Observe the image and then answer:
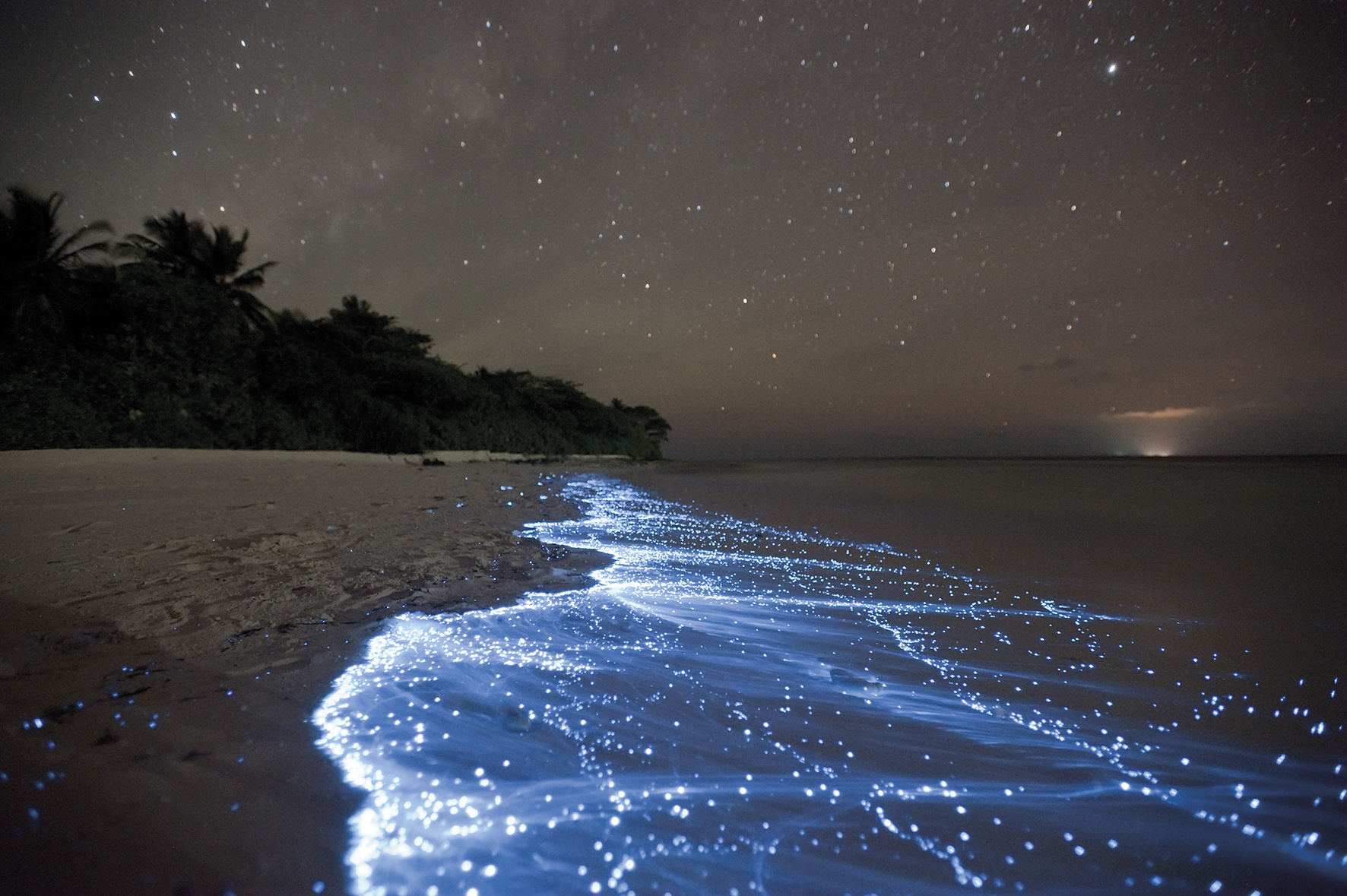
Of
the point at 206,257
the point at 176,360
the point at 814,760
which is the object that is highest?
the point at 206,257

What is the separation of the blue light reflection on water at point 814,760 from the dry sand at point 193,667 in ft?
0.45

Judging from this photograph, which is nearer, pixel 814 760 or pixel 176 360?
pixel 814 760

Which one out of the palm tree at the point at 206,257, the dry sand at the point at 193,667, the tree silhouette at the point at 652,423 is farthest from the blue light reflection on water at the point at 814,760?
the tree silhouette at the point at 652,423

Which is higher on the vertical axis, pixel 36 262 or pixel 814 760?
pixel 36 262

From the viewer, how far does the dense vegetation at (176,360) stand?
10422mm

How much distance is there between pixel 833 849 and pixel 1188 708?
152 centimetres

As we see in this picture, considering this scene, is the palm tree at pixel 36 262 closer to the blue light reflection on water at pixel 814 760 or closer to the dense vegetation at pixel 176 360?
the dense vegetation at pixel 176 360

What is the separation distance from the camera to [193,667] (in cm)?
175

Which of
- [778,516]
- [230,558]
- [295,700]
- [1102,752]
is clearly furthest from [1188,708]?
[778,516]

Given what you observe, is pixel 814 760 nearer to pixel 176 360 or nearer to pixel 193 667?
pixel 193 667

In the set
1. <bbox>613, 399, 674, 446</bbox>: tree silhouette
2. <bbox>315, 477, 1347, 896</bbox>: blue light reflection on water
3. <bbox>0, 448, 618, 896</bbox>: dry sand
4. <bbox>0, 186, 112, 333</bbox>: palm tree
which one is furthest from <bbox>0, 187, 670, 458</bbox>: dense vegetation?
<bbox>613, 399, 674, 446</bbox>: tree silhouette

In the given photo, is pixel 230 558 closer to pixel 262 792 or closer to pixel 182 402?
pixel 262 792

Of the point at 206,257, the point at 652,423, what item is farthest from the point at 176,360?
the point at 652,423

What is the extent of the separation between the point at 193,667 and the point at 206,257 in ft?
69.4
